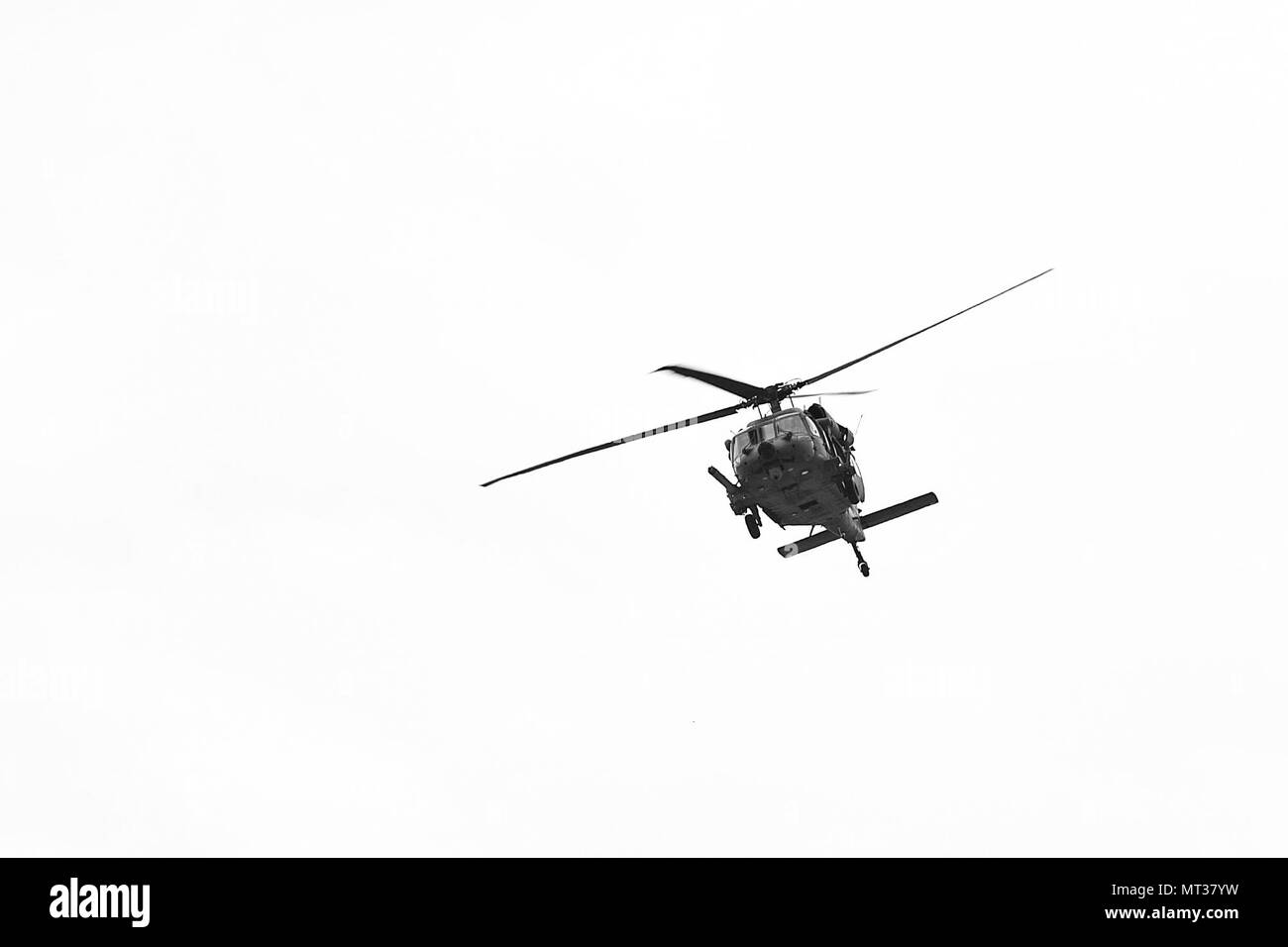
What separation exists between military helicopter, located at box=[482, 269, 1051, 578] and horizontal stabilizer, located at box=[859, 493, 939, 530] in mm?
1390

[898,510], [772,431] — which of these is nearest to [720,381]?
[772,431]

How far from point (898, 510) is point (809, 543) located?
9.56ft

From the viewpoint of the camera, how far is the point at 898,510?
58.9 metres

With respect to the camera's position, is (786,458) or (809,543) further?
(809,543)

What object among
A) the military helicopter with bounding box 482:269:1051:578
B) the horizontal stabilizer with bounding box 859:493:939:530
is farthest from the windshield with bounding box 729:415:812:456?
the horizontal stabilizer with bounding box 859:493:939:530

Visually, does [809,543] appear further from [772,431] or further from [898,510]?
[772,431]

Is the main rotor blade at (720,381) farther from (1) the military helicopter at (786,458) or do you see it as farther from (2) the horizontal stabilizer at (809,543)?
(2) the horizontal stabilizer at (809,543)

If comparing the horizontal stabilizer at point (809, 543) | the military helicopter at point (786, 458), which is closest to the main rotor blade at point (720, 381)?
the military helicopter at point (786, 458)
